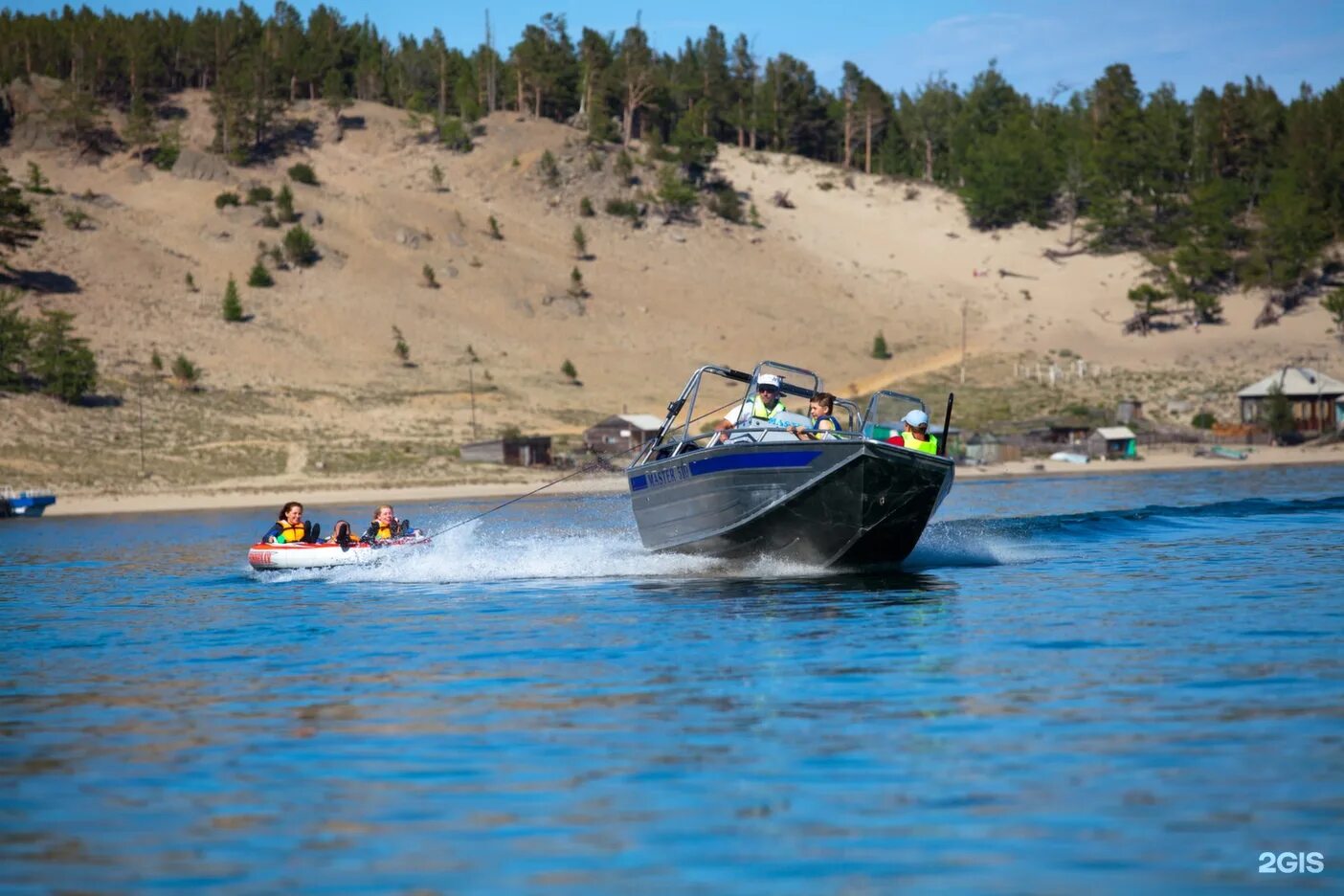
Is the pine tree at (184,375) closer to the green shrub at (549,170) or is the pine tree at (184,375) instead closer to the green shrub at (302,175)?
the green shrub at (302,175)

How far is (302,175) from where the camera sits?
125 metres

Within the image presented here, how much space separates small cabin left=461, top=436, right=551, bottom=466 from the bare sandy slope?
1.66m

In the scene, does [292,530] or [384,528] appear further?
[384,528]

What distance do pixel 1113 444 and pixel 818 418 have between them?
62.1 meters

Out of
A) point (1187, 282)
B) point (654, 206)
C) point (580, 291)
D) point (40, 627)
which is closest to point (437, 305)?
point (580, 291)

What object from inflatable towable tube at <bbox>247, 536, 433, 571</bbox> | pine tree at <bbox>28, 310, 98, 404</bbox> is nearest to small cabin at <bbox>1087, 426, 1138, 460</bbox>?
pine tree at <bbox>28, 310, 98, 404</bbox>

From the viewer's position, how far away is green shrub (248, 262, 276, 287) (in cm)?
10481

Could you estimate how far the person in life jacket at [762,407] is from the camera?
2302 cm

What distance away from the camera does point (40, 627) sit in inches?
839

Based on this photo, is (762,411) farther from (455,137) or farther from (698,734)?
(455,137)

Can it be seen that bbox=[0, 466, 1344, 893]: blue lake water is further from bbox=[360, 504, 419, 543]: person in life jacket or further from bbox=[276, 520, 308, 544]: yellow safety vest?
bbox=[360, 504, 419, 543]: person in life jacket

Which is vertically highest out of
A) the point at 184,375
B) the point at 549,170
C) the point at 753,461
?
the point at 549,170

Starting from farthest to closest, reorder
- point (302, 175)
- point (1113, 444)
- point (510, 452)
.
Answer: point (302, 175) → point (1113, 444) → point (510, 452)

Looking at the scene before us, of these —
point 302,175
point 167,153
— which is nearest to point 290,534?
point 302,175
